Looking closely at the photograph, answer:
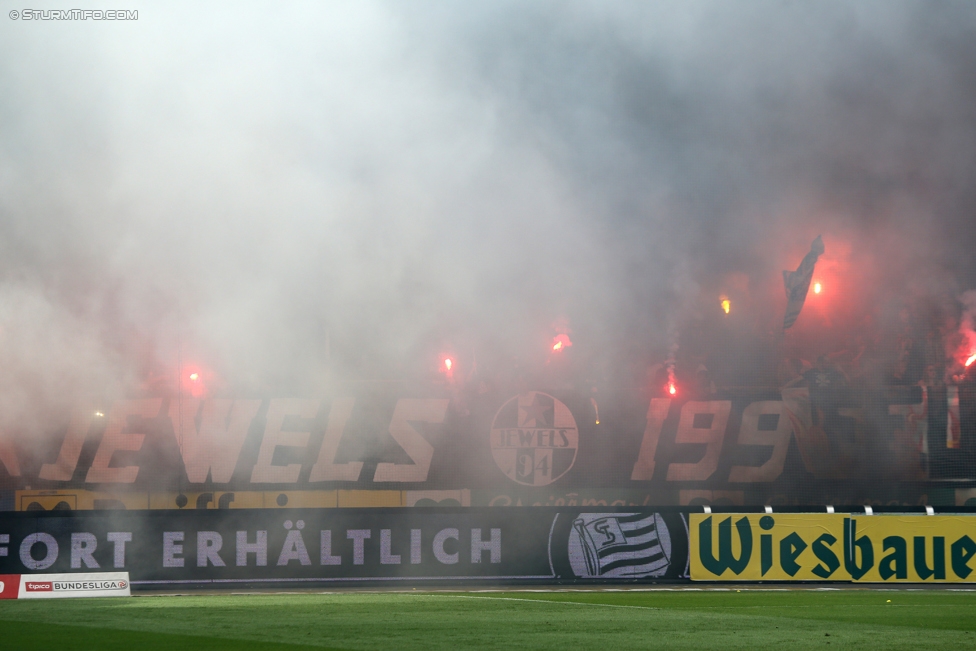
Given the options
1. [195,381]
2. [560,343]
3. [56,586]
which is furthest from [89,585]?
[560,343]

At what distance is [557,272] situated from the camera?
15.1m

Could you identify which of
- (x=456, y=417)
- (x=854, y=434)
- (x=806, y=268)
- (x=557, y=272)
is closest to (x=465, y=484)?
(x=456, y=417)

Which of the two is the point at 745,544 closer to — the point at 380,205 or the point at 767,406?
the point at 767,406

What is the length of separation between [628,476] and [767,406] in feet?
8.80

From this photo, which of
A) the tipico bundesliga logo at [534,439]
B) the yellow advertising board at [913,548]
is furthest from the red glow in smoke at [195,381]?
the yellow advertising board at [913,548]

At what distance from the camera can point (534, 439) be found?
15930 mm

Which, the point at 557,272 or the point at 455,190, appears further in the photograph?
the point at 557,272

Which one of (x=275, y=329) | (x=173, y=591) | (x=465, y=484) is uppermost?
(x=275, y=329)

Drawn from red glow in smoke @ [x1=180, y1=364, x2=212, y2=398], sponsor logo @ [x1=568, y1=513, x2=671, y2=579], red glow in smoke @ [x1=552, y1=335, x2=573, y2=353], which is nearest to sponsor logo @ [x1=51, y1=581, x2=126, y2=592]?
red glow in smoke @ [x1=180, y1=364, x2=212, y2=398]

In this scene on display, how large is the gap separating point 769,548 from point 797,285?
756 cm

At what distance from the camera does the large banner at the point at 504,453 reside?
14945mm

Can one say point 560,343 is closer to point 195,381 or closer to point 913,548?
point 195,381

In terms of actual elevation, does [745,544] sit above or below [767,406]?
below

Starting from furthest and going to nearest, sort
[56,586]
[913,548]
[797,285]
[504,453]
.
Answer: [797,285]
[504,453]
[913,548]
[56,586]
